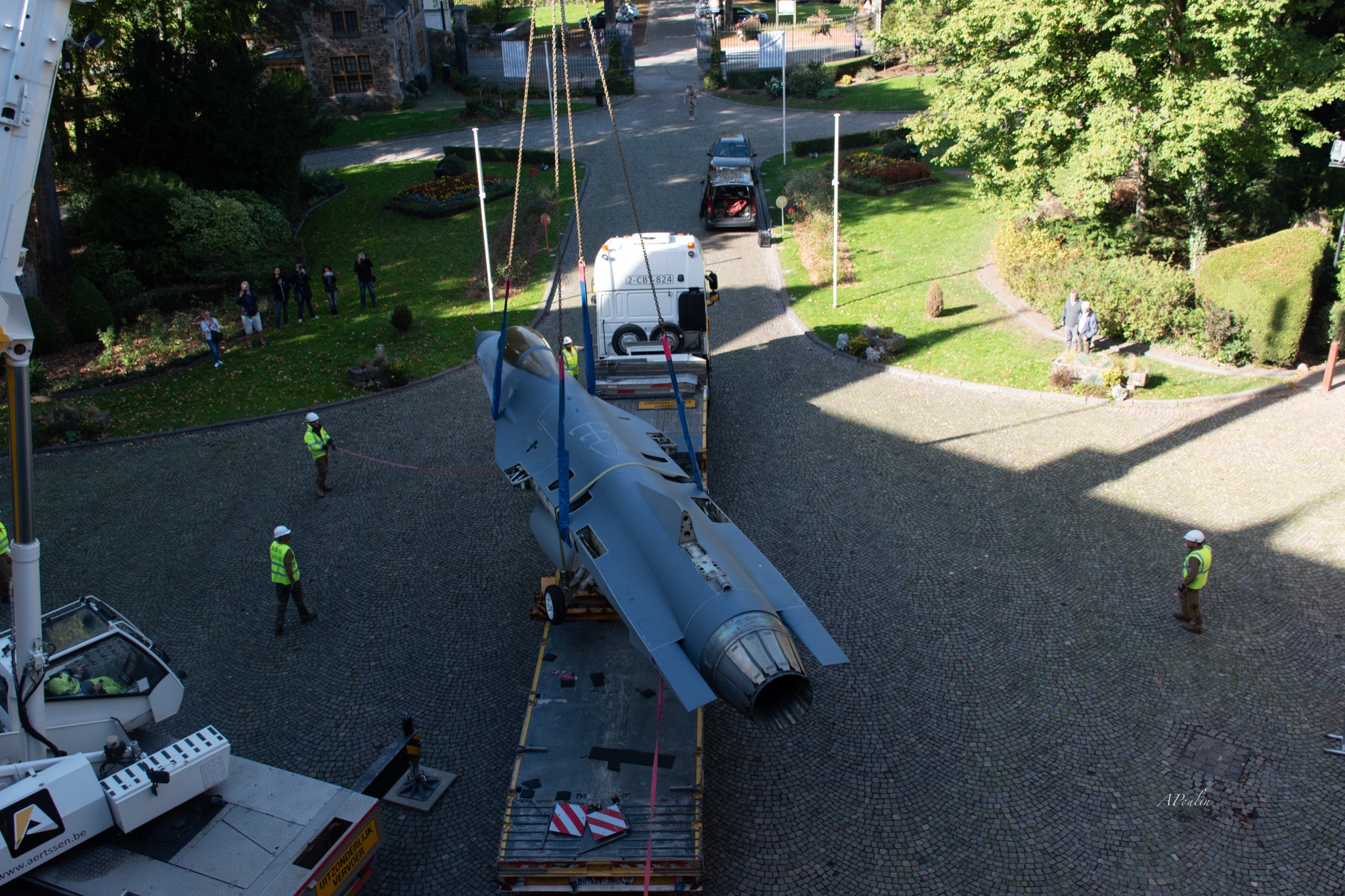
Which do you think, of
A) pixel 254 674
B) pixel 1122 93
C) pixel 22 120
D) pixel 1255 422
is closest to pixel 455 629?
pixel 254 674

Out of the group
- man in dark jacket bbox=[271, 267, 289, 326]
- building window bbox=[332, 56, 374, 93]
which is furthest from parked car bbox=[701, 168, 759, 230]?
building window bbox=[332, 56, 374, 93]

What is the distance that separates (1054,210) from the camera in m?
31.3

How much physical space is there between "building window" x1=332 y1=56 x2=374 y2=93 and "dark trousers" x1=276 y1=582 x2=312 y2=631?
4497 cm

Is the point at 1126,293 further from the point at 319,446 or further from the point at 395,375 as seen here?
the point at 319,446

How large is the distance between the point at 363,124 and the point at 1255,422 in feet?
146

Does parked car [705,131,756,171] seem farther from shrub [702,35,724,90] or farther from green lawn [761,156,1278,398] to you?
shrub [702,35,724,90]

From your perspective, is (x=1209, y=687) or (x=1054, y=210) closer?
(x=1209, y=687)

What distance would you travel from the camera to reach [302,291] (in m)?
26.7

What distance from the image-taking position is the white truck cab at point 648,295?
19516 mm

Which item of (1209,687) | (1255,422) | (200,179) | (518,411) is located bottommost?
(1209,687)

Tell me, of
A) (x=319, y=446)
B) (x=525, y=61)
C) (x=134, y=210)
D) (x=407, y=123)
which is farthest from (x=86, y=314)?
(x=525, y=61)

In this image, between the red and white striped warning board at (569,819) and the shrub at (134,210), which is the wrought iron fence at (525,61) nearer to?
the shrub at (134,210)

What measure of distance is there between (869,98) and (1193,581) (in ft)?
144

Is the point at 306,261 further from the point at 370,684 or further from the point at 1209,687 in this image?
the point at 1209,687
